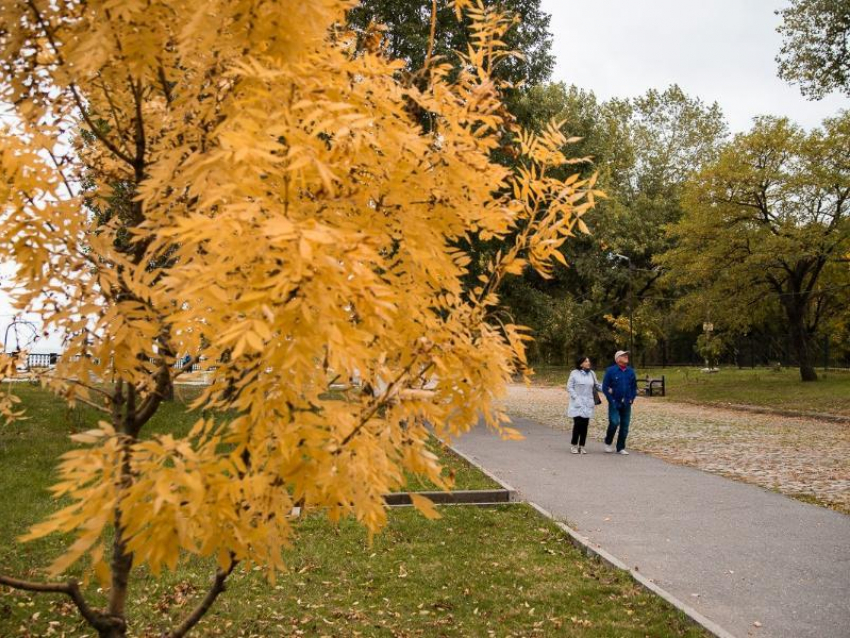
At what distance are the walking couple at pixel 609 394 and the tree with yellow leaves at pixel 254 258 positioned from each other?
A: 11.0 metres

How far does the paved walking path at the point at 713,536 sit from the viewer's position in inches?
213

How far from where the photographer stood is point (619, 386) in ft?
44.9

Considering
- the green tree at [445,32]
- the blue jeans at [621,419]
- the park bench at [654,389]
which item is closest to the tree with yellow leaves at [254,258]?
the blue jeans at [621,419]

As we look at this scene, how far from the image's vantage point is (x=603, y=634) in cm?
495

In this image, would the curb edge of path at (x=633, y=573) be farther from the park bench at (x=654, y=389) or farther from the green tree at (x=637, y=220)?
the green tree at (x=637, y=220)

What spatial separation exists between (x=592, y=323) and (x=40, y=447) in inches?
1660

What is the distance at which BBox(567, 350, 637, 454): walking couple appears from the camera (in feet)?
44.7

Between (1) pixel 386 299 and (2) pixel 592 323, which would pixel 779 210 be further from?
(1) pixel 386 299

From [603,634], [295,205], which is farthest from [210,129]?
[603,634]

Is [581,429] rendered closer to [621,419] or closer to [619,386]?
[621,419]

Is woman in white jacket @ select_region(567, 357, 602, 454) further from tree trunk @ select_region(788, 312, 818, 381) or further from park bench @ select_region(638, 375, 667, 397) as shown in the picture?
tree trunk @ select_region(788, 312, 818, 381)

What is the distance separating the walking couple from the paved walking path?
1125 millimetres

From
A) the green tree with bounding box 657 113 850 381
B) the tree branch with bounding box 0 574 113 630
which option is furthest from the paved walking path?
the green tree with bounding box 657 113 850 381

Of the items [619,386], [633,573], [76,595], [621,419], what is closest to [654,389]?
[621,419]
